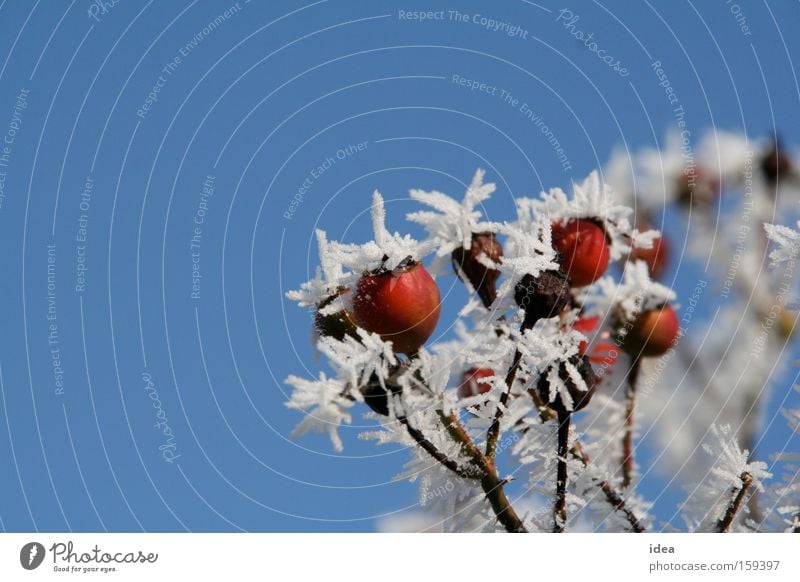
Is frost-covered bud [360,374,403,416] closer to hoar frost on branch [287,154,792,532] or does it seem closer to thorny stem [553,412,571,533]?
hoar frost on branch [287,154,792,532]

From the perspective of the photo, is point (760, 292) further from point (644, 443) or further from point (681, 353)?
point (644, 443)

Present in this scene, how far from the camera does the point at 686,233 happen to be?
2.75m

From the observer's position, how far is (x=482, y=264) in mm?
1787

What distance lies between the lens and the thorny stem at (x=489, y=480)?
5.45 ft

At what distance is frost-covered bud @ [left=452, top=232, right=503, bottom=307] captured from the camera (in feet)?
5.86

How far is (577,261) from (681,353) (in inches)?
34.3

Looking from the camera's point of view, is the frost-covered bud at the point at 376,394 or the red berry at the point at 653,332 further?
the red berry at the point at 653,332

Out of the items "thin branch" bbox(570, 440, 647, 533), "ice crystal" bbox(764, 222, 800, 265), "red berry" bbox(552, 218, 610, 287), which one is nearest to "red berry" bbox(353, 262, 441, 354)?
"red berry" bbox(552, 218, 610, 287)

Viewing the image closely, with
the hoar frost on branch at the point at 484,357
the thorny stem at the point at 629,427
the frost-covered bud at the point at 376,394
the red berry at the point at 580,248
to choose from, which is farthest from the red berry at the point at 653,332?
the frost-covered bud at the point at 376,394

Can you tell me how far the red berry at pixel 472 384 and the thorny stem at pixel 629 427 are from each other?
365 mm

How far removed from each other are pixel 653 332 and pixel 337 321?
0.72 m

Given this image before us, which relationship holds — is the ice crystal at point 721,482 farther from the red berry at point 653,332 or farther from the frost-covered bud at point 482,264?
the frost-covered bud at point 482,264

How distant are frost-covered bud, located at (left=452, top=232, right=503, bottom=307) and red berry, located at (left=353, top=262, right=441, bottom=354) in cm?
14
